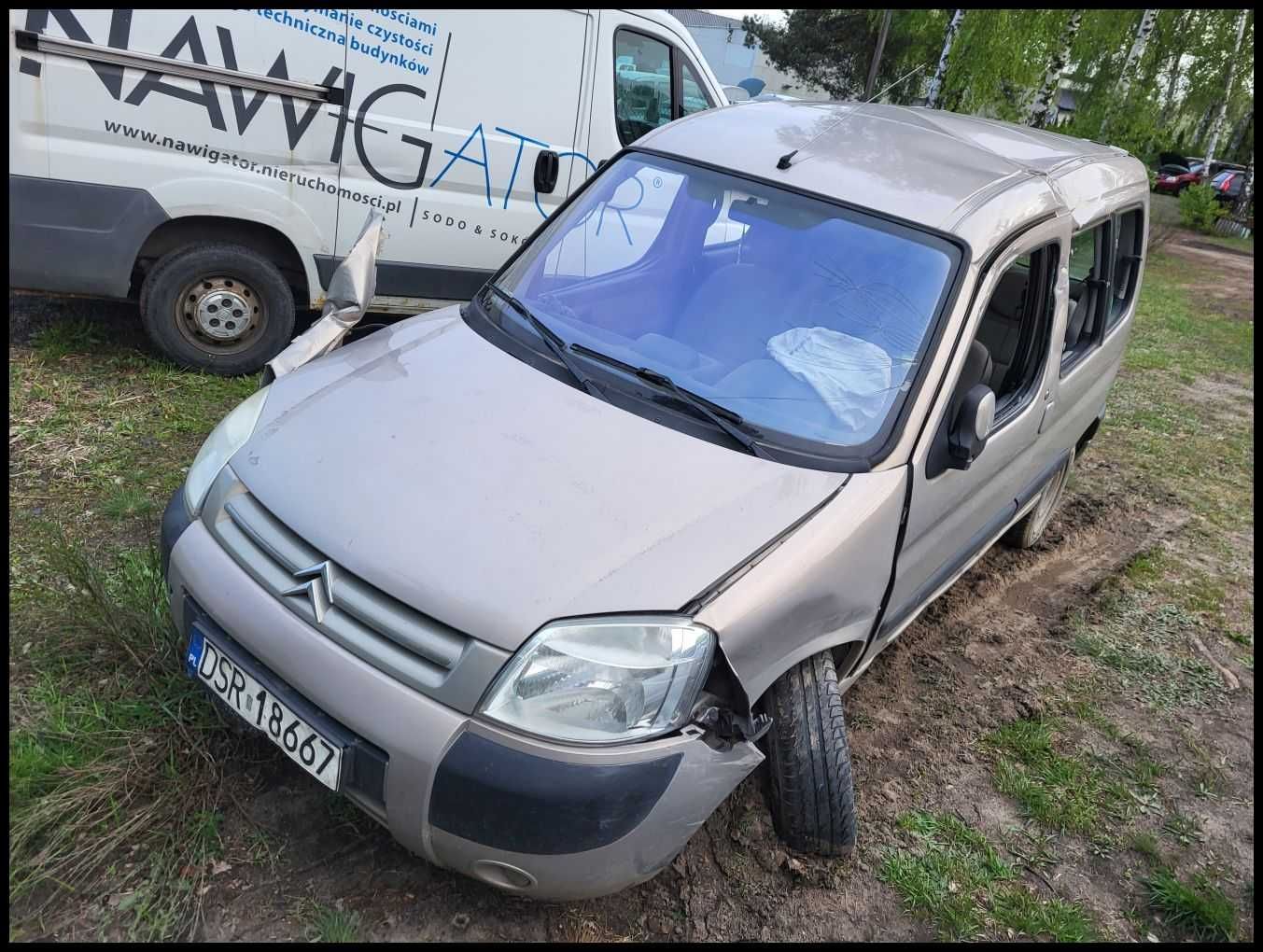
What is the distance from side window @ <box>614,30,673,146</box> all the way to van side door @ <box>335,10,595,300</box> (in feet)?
0.82

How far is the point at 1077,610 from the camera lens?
412 cm

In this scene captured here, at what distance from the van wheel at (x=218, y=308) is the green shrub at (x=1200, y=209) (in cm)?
2201

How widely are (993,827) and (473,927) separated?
1580 millimetres

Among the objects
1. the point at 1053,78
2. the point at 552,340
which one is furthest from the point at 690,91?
the point at 1053,78

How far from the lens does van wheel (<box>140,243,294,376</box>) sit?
14.6 ft

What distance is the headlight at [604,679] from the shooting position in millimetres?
1957

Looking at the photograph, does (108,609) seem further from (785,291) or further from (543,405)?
(785,291)

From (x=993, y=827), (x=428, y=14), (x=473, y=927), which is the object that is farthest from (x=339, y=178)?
(x=993, y=827)

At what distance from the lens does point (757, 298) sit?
2.80 m

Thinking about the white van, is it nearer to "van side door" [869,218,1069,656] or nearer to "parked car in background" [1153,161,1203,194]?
"van side door" [869,218,1069,656]

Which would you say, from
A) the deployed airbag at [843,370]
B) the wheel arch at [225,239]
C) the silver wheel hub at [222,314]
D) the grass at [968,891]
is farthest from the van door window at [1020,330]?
the silver wheel hub at [222,314]

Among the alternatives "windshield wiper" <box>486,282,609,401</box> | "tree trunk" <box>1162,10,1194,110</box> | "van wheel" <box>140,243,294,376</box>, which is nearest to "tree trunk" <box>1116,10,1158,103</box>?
"tree trunk" <box>1162,10,1194,110</box>

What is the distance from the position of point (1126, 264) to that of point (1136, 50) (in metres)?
15.1

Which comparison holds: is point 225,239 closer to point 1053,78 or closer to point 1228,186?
point 1053,78
